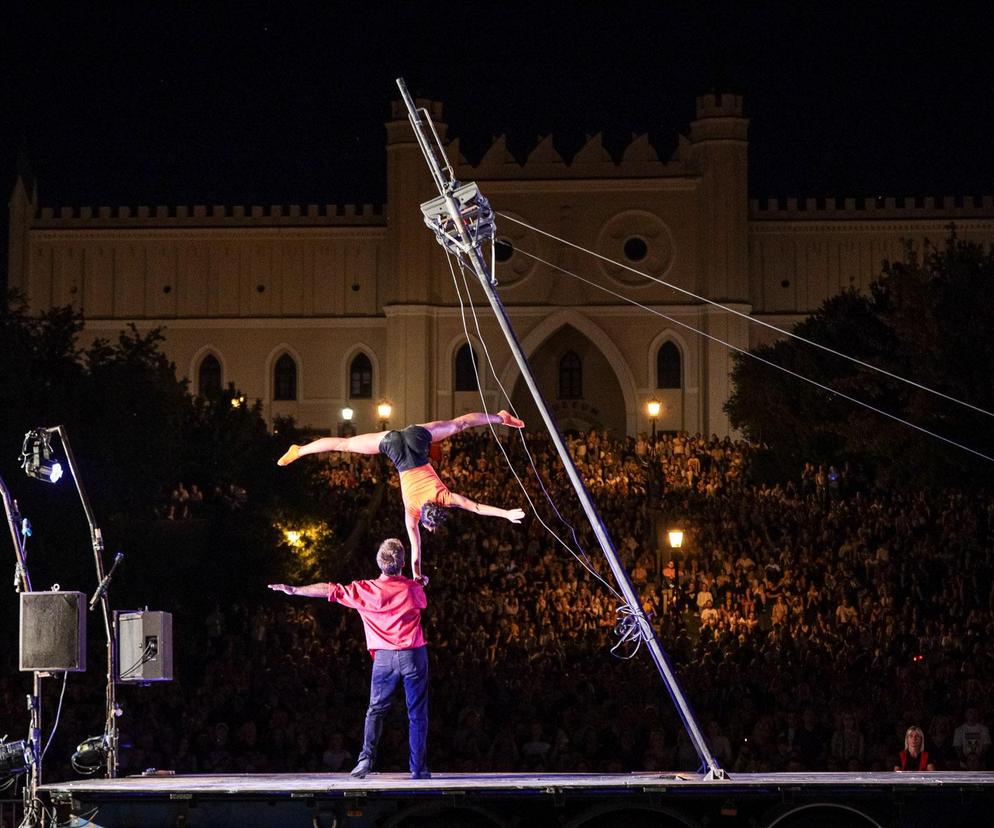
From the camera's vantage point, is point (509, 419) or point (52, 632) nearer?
point (52, 632)

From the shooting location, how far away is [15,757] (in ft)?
41.2

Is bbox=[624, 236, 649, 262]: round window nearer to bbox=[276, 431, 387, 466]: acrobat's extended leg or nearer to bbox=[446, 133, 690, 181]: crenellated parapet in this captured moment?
bbox=[446, 133, 690, 181]: crenellated parapet

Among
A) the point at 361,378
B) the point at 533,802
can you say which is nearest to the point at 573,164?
the point at 361,378

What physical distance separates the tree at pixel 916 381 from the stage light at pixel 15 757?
24.0 meters

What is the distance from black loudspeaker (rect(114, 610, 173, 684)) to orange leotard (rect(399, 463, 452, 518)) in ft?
6.47

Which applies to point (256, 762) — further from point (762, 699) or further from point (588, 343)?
point (588, 343)

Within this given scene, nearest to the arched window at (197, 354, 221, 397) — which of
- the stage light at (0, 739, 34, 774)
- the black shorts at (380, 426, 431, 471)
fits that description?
the black shorts at (380, 426, 431, 471)

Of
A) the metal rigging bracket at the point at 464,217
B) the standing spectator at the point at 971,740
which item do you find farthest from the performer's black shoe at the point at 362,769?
the standing spectator at the point at 971,740

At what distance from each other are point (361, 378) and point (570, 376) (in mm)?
7315

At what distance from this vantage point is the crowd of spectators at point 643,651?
1931 cm

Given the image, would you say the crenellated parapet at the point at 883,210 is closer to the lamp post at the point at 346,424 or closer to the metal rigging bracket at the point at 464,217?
the lamp post at the point at 346,424

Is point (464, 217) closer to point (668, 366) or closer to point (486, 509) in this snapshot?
point (486, 509)

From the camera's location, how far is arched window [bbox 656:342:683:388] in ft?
202

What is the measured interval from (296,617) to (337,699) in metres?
7.21
